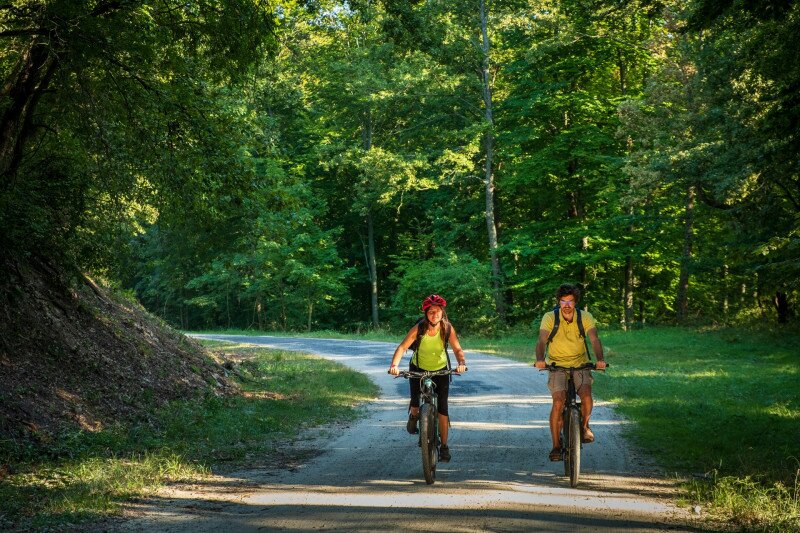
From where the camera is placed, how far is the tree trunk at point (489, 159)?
36.9 m

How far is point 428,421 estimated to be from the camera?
27.6 feet

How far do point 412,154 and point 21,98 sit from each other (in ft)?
99.9

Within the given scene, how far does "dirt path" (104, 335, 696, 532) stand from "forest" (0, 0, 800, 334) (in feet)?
15.1

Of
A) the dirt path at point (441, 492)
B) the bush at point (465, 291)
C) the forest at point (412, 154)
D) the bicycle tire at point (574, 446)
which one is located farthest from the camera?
the bush at point (465, 291)

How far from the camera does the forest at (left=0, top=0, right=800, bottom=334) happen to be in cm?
1152

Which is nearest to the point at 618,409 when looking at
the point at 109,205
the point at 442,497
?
the point at 442,497

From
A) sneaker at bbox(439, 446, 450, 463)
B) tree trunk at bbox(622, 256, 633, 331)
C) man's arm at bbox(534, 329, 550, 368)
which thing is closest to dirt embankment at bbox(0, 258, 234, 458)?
sneaker at bbox(439, 446, 450, 463)

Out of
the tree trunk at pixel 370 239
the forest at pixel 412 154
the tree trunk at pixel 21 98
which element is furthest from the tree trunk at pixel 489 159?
the tree trunk at pixel 21 98

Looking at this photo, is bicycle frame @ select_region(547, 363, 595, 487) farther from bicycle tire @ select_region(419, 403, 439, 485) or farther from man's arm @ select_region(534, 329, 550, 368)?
bicycle tire @ select_region(419, 403, 439, 485)

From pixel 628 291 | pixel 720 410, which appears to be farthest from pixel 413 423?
pixel 628 291

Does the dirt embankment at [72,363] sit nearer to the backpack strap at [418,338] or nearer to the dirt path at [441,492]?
the dirt path at [441,492]

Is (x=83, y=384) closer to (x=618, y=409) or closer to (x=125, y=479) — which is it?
(x=125, y=479)

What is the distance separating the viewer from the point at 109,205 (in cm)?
1291

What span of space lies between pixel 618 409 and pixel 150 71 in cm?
978
